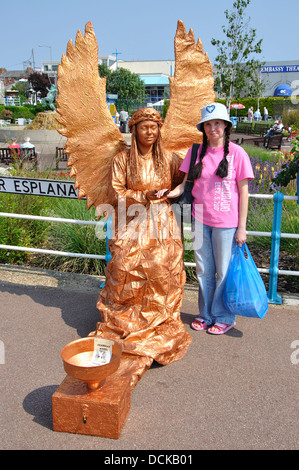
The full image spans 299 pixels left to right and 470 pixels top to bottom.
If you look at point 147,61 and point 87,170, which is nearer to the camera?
point 87,170

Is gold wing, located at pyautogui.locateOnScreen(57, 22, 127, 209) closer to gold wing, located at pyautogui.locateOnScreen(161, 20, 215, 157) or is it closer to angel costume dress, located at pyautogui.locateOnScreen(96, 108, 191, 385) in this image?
angel costume dress, located at pyautogui.locateOnScreen(96, 108, 191, 385)

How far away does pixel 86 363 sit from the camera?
2783 mm

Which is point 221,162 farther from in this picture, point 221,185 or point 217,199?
point 217,199

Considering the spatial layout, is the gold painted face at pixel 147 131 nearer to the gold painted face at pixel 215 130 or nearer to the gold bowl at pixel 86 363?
the gold painted face at pixel 215 130

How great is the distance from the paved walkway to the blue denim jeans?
0.20m

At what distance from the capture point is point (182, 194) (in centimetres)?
367

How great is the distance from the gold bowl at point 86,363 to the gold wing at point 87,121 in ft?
4.60

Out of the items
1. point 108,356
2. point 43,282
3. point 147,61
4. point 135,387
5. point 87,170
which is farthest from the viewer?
point 147,61

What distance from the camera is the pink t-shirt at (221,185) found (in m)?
3.43

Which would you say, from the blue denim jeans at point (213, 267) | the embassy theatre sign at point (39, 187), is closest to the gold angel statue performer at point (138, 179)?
the blue denim jeans at point (213, 267)

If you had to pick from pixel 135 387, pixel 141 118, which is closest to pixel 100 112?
pixel 141 118

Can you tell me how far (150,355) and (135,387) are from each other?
0.79ft
